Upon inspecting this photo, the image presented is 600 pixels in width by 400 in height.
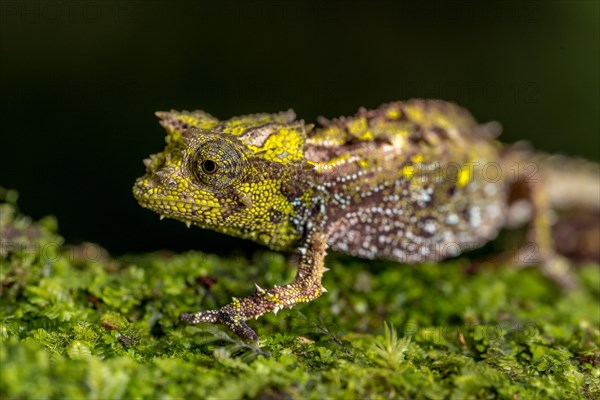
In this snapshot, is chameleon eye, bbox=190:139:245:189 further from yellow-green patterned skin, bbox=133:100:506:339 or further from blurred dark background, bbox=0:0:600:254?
blurred dark background, bbox=0:0:600:254

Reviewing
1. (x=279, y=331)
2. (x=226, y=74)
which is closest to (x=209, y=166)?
(x=279, y=331)

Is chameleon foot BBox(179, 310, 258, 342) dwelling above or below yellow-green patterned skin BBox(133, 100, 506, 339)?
below

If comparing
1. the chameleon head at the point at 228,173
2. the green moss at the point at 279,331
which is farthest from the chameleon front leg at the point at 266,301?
the chameleon head at the point at 228,173

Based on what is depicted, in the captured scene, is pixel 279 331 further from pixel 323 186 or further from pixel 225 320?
pixel 323 186

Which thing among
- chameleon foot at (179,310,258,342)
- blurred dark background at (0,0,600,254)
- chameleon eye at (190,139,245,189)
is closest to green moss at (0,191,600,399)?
chameleon foot at (179,310,258,342)

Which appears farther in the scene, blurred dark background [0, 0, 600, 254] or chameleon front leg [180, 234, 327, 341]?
blurred dark background [0, 0, 600, 254]

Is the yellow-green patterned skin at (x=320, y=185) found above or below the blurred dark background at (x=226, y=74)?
below

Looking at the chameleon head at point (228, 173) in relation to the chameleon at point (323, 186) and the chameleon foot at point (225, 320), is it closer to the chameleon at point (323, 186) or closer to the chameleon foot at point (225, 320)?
the chameleon at point (323, 186)
